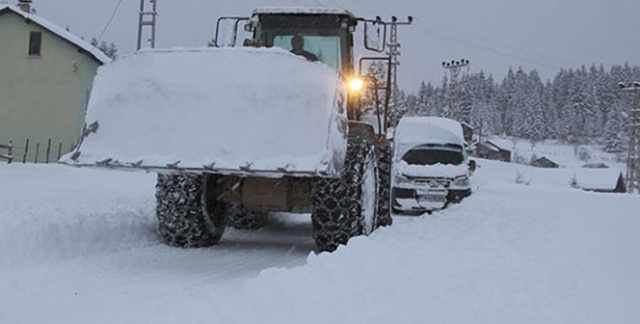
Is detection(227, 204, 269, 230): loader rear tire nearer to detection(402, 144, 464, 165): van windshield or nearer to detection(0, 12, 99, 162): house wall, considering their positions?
detection(402, 144, 464, 165): van windshield

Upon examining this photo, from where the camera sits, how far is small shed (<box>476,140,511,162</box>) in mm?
92594

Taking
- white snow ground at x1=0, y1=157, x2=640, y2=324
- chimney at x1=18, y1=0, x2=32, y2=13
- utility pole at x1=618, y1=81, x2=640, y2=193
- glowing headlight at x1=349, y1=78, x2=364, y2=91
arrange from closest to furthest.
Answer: white snow ground at x1=0, y1=157, x2=640, y2=324 < glowing headlight at x1=349, y1=78, x2=364, y2=91 < chimney at x1=18, y1=0, x2=32, y2=13 < utility pole at x1=618, y1=81, x2=640, y2=193

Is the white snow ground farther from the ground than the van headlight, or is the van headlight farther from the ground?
the van headlight

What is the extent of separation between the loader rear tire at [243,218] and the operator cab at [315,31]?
7.53ft

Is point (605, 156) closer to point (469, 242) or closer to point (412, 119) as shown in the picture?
point (412, 119)

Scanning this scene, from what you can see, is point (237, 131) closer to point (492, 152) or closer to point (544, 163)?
point (544, 163)

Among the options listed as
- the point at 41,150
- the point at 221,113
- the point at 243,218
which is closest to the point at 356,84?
the point at 243,218

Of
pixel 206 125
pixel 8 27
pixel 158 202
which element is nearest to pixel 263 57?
pixel 206 125

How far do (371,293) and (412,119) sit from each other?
48.0 feet

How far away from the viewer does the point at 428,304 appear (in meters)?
4.46

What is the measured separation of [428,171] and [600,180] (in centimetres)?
4654

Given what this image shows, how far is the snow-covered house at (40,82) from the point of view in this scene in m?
32.6

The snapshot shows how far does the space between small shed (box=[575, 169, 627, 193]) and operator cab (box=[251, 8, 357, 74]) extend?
50240 millimetres

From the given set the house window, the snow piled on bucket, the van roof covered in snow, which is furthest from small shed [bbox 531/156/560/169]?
the snow piled on bucket
